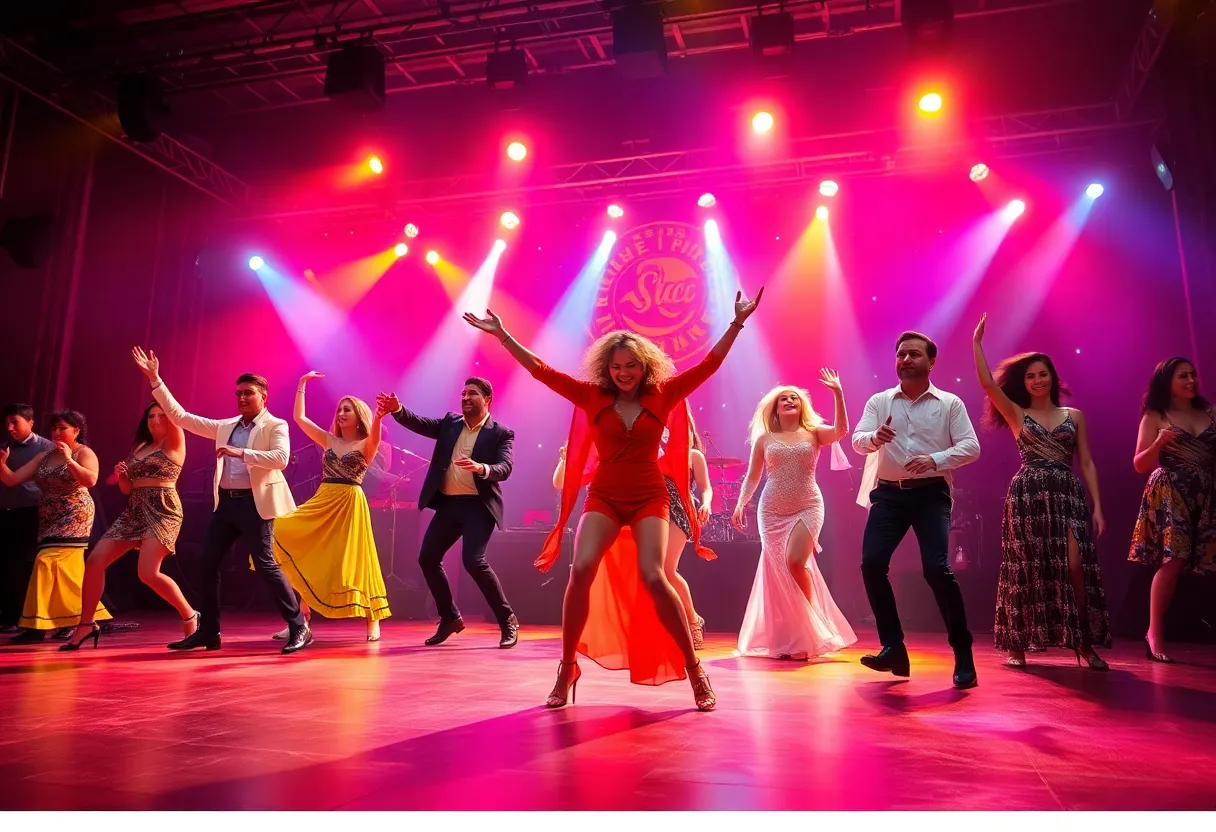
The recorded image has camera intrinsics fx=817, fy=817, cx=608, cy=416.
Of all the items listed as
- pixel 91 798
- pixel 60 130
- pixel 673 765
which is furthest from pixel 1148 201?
pixel 60 130

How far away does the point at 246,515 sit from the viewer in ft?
18.2

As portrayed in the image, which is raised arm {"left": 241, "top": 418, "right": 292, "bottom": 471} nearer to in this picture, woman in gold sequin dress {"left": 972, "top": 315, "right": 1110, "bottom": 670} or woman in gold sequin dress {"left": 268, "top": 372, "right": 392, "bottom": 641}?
woman in gold sequin dress {"left": 268, "top": 372, "right": 392, "bottom": 641}

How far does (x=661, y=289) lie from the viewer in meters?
11.6

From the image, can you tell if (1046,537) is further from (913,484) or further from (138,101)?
(138,101)

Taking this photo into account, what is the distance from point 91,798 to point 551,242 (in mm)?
10841

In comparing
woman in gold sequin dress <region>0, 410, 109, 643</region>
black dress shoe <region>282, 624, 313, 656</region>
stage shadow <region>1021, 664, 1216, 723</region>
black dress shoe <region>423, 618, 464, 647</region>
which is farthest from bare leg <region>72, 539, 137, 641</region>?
stage shadow <region>1021, 664, 1216, 723</region>

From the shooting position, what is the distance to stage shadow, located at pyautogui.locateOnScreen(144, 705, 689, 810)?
1.96 metres

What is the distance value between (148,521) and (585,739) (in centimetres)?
439

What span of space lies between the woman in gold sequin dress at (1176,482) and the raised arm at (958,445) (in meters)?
1.89

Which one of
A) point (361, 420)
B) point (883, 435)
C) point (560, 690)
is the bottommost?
point (560, 690)

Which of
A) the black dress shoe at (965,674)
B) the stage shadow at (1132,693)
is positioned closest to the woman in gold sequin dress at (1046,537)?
the stage shadow at (1132,693)

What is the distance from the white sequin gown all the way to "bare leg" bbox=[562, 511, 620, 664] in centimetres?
255

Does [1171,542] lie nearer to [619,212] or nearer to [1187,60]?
[1187,60]

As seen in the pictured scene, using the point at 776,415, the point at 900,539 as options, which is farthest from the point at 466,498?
the point at 900,539
